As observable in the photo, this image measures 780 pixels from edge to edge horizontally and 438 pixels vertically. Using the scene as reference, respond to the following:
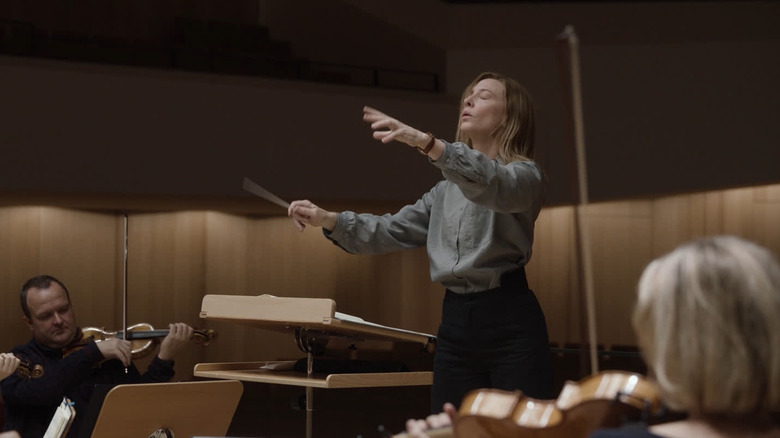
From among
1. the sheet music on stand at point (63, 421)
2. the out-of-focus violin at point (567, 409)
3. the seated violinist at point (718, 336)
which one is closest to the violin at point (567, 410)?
the out-of-focus violin at point (567, 409)

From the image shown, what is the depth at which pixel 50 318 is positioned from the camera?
3.46m

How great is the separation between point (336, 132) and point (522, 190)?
196 inches

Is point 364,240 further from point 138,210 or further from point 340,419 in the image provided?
point 138,210

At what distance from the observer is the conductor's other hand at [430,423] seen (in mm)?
1391

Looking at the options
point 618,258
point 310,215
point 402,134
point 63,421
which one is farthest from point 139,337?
point 618,258

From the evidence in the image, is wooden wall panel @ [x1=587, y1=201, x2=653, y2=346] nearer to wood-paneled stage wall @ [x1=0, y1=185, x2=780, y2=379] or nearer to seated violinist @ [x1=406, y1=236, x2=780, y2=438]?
wood-paneled stage wall @ [x1=0, y1=185, x2=780, y2=379]

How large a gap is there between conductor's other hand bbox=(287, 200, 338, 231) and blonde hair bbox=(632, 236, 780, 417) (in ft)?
4.40

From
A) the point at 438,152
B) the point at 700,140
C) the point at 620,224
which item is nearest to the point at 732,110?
the point at 700,140

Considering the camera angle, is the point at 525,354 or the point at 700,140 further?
the point at 700,140

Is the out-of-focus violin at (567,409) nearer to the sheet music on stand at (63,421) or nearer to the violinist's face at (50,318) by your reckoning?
the sheet music on stand at (63,421)

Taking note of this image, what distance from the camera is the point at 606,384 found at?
1320 millimetres

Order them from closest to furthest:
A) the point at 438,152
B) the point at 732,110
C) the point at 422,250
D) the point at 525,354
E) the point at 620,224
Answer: the point at 438,152
the point at 525,354
the point at 732,110
the point at 620,224
the point at 422,250

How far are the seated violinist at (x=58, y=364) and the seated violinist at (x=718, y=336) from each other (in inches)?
96.7

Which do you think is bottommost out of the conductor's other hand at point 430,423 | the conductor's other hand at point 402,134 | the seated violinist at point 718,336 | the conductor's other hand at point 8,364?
the conductor's other hand at point 8,364
